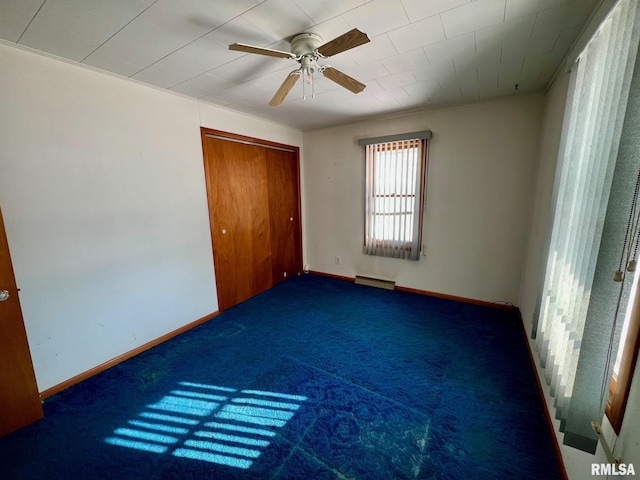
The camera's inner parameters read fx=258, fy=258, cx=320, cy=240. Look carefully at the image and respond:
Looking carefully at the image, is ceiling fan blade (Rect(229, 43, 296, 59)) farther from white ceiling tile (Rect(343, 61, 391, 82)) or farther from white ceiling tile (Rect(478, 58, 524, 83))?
white ceiling tile (Rect(478, 58, 524, 83))

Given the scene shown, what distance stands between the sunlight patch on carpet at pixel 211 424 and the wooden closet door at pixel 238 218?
138 cm

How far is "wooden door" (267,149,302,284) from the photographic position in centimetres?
378

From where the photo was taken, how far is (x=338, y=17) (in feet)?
4.69

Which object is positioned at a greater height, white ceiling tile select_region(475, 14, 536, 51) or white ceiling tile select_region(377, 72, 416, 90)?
white ceiling tile select_region(377, 72, 416, 90)

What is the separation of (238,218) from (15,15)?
7.26ft

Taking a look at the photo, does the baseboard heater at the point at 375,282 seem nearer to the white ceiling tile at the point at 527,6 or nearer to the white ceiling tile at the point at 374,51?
the white ceiling tile at the point at 374,51

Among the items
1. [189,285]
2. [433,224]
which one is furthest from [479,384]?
[189,285]

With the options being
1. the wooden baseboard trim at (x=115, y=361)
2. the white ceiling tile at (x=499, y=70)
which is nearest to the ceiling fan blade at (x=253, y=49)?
the white ceiling tile at (x=499, y=70)

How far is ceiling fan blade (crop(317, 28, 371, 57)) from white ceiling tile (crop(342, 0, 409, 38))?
0.61ft

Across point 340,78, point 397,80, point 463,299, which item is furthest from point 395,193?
point 340,78

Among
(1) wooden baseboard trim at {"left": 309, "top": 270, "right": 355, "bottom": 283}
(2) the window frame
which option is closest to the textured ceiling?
(2) the window frame

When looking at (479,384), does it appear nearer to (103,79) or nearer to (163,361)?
(163,361)

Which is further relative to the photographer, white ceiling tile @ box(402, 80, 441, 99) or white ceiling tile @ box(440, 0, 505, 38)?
white ceiling tile @ box(402, 80, 441, 99)

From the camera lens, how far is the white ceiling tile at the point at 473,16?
1346 mm
